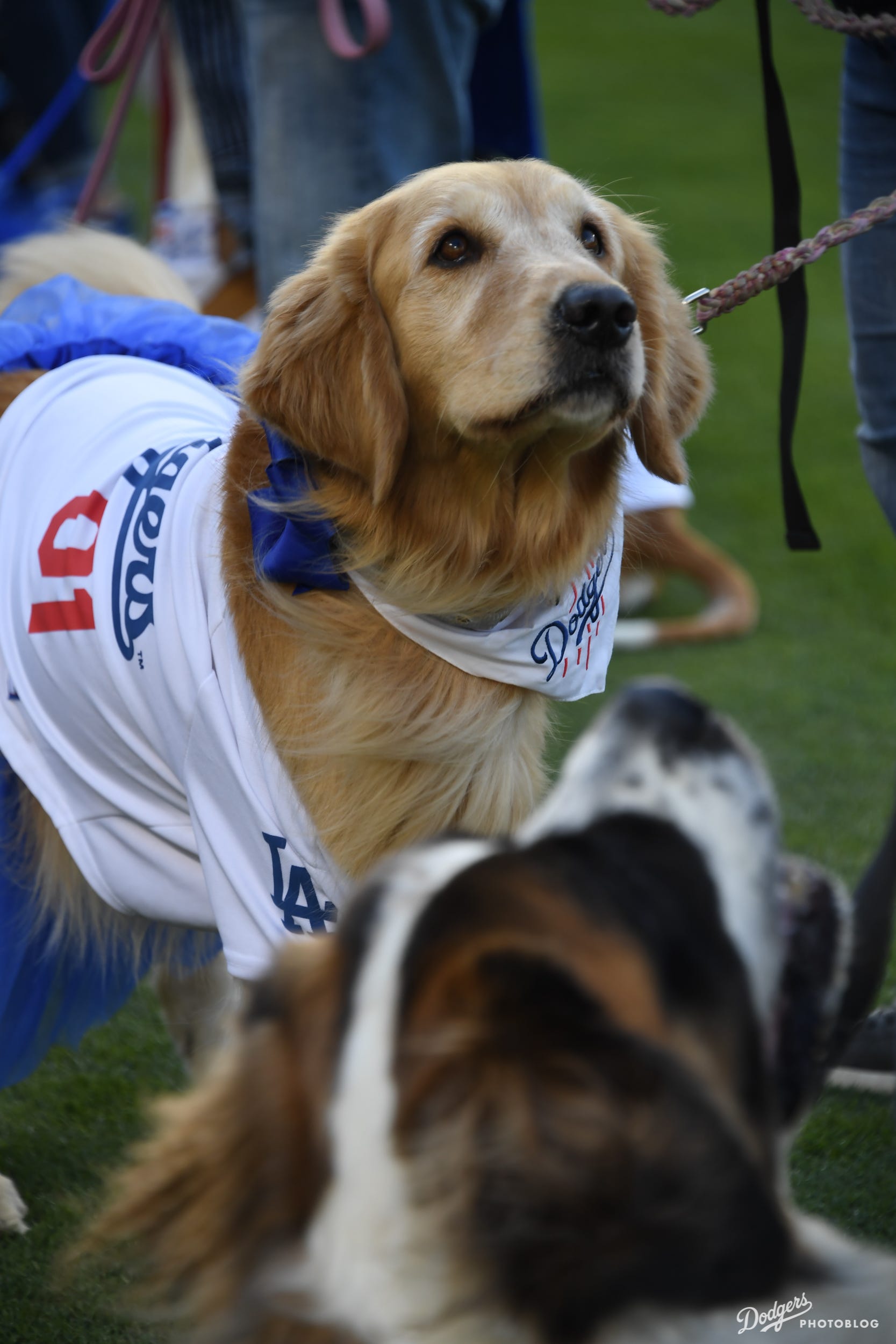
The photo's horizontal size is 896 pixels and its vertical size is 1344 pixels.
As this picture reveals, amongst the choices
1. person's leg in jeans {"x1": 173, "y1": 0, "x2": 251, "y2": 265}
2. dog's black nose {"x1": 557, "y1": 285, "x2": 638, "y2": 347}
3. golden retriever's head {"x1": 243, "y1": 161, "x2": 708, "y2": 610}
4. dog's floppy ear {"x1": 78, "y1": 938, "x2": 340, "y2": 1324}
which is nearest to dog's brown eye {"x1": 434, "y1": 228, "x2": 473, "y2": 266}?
golden retriever's head {"x1": 243, "y1": 161, "x2": 708, "y2": 610}

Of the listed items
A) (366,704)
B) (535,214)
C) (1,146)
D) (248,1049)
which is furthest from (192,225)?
(248,1049)

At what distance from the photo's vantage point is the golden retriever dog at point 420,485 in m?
2.03

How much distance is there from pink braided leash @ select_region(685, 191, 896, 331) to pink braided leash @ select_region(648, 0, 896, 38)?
9.3 inches

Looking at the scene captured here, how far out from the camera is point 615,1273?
3.70 feet

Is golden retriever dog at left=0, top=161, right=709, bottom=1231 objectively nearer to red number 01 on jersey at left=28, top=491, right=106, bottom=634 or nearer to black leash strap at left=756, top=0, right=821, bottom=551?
red number 01 on jersey at left=28, top=491, right=106, bottom=634

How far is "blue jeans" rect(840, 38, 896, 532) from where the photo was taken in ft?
7.47

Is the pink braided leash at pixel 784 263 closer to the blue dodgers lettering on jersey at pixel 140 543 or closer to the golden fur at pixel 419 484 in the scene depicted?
the golden fur at pixel 419 484

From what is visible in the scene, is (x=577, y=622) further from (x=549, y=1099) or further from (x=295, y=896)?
(x=549, y=1099)

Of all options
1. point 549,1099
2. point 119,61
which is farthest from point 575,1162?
point 119,61

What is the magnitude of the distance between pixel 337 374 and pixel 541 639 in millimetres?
502

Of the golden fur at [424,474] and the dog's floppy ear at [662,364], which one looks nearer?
the golden fur at [424,474]

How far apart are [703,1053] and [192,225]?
5174mm

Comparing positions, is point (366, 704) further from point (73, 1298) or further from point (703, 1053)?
point (73, 1298)

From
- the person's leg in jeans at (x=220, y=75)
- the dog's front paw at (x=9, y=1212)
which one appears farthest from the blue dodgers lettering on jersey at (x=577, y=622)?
the person's leg in jeans at (x=220, y=75)
